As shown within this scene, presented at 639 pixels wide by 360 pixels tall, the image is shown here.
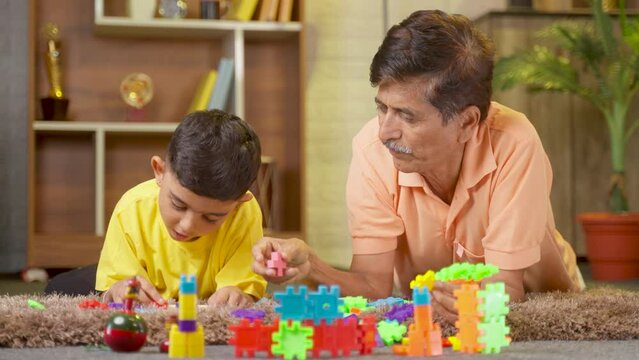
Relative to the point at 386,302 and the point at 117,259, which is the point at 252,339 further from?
the point at 117,259

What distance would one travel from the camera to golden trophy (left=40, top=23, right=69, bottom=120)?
158 inches

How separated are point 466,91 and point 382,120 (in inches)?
6.2

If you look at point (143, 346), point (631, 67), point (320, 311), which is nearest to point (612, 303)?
point (320, 311)

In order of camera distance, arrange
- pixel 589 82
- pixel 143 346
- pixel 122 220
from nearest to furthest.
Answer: pixel 143 346 → pixel 122 220 → pixel 589 82

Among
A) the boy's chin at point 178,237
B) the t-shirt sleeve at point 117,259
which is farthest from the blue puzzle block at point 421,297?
the t-shirt sleeve at point 117,259

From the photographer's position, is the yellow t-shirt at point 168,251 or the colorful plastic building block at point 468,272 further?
the yellow t-shirt at point 168,251

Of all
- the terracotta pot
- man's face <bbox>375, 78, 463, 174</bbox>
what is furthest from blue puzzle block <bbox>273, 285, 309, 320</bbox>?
the terracotta pot

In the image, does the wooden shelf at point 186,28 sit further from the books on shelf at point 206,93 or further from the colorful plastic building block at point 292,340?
the colorful plastic building block at point 292,340

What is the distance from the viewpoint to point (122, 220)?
2047 mm

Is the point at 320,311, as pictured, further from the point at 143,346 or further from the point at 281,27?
the point at 281,27

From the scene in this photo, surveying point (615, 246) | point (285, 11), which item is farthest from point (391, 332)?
point (285, 11)

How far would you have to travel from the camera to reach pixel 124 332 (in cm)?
142

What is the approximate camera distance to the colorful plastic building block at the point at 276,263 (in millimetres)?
1655

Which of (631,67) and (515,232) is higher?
(631,67)
